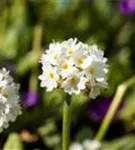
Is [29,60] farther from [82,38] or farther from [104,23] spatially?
[104,23]

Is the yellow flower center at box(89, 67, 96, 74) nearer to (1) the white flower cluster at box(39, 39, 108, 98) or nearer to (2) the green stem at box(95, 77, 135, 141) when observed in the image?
(1) the white flower cluster at box(39, 39, 108, 98)

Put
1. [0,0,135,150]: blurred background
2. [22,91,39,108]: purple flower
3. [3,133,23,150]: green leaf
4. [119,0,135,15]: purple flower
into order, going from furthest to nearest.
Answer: [119,0,135,15]: purple flower
[22,91,39,108]: purple flower
[0,0,135,150]: blurred background
[3,133,23,150]: green leaf

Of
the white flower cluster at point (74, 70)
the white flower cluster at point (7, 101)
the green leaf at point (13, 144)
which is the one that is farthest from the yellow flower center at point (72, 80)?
the green leaf at point (13, 144)

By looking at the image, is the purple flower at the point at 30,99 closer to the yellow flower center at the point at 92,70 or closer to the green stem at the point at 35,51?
the green stem at the point at 35,51

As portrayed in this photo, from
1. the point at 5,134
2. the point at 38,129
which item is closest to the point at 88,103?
the point at 38,129

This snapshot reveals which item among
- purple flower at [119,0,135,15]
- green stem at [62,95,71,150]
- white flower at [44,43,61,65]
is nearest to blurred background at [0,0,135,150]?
purple flower at [119,0,135,15]

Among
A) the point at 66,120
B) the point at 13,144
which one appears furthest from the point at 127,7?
the point at 66,120
